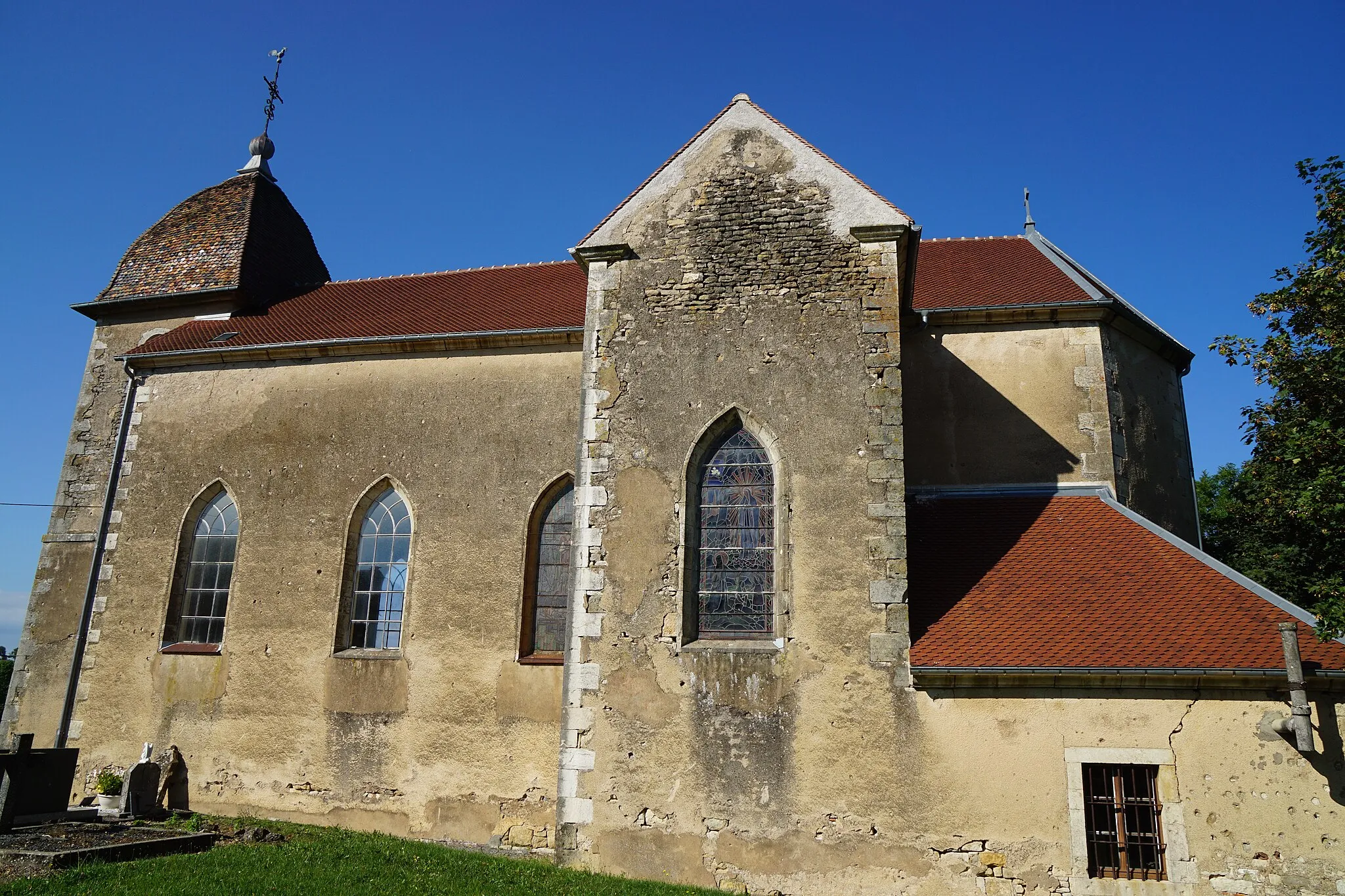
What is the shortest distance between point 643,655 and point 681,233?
4.93 m

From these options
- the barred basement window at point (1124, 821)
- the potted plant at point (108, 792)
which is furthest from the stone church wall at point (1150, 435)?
the potted plant at point (108, 792)

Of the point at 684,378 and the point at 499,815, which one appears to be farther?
the point at 499,815

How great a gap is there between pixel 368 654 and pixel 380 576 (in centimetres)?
109

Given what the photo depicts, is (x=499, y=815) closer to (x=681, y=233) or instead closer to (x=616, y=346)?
(x=616, y=346)

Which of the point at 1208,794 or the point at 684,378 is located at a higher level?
the point at 684,378

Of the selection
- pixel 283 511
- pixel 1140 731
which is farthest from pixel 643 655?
pixel 283 511

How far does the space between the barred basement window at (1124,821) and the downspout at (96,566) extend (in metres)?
13.2

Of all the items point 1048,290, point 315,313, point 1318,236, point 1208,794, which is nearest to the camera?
point 1208,794

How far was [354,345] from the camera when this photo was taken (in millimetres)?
13805

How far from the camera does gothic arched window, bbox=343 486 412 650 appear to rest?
12.8 metres

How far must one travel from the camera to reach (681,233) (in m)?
11.1

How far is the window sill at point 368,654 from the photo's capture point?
487 inches

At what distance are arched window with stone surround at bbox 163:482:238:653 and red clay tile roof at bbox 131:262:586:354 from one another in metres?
2.53

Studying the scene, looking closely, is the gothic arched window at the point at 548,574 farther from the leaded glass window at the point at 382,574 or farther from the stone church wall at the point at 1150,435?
the stone church wall at the point at 1150,435
